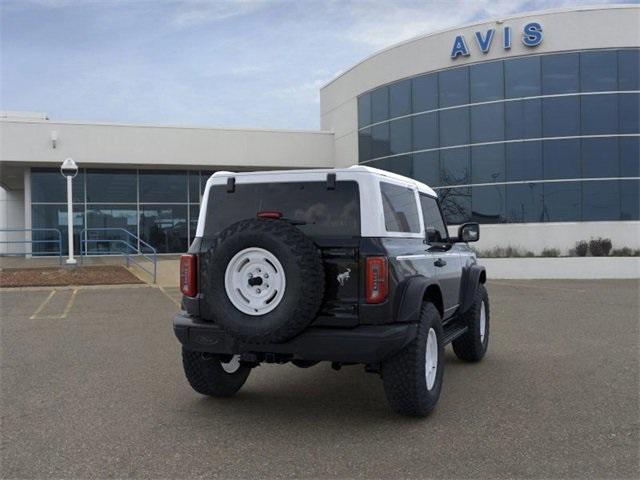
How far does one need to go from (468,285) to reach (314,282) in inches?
120

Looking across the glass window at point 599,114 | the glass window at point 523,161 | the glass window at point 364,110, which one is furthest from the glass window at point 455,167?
the glass window at point 364,110

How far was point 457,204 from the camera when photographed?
23.0 metres

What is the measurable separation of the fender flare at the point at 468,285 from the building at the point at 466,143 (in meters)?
15.4

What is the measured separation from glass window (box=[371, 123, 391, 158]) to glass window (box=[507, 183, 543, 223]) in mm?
5510

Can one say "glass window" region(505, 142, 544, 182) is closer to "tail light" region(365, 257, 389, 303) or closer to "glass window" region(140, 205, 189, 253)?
"glass window" region(140, 205, 189, 253)

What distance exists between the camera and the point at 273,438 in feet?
15.0

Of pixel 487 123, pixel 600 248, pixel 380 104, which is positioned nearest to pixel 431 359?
pixel 600 248

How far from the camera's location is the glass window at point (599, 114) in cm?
2127

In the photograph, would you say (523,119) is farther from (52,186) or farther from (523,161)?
(52,186)

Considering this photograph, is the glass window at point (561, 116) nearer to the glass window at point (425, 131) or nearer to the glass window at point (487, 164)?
the glass window at point (487, 164)

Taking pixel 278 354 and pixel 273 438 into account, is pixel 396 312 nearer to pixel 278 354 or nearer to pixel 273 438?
pixel 278 354

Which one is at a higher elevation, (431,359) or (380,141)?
(380,141)

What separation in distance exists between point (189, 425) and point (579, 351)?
16.8 ft

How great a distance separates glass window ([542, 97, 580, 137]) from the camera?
21.5 meters
